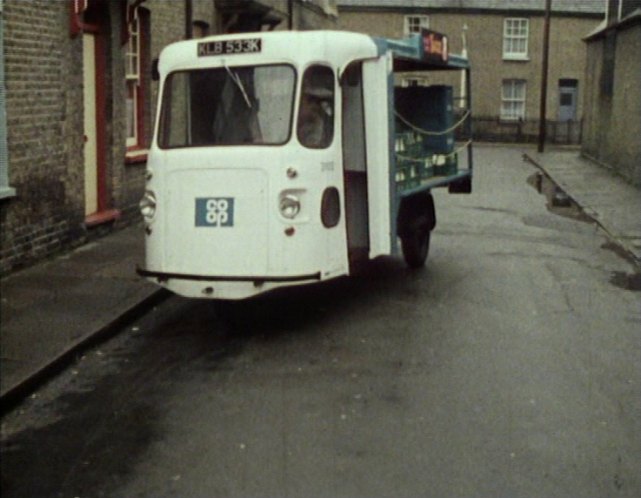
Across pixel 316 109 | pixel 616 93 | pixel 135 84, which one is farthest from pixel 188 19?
pixel 616 93

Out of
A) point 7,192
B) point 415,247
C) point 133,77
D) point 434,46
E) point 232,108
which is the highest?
point 434,46

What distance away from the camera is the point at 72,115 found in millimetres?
13820

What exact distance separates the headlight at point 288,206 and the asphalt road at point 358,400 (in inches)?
45.0

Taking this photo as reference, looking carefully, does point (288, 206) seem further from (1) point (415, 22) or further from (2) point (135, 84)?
(1) point (415, 22)

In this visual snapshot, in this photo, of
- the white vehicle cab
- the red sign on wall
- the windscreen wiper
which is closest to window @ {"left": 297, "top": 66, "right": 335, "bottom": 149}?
the white vehicle cab

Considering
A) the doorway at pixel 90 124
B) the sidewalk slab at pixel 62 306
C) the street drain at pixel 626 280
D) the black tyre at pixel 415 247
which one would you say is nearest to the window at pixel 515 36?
the doorway at pixel 90 124

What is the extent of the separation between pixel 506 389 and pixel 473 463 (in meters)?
1.73

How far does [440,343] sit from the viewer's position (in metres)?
9.30

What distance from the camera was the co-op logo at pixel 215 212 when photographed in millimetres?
9336

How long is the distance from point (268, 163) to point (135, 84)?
828 cm

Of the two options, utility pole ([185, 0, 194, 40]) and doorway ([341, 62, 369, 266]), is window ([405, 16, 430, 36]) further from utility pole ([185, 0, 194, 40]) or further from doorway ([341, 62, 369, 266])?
doorway ([341, 62, 369, 266])

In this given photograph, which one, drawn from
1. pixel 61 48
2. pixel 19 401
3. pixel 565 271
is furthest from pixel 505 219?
pixel 19 401

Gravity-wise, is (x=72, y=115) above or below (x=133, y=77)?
below

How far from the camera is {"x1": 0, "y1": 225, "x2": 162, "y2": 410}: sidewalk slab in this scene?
8.25 meters
